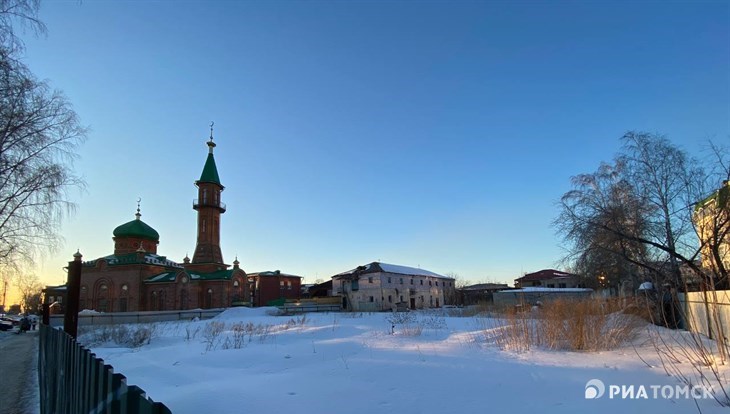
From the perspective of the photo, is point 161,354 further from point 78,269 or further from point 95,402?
point 95,402

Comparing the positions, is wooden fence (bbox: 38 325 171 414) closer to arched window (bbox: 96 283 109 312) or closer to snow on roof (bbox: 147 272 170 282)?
snow on roof (bbox: 147 272 170 282)

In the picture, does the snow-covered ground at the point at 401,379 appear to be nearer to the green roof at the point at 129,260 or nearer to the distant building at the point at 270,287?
the green roof at the point at 129,260

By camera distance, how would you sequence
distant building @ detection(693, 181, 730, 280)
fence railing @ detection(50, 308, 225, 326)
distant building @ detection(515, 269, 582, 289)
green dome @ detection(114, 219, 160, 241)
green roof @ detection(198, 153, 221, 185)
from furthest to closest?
distant building @ detection(515, 269, 582, 289) < green roof @ detection(198, 153, 221, 185) < green dome @ detection(114, 219, 160, 241) < fence railing @ detection(50, 308, 225, 326) < distant building @ detection(693, 181, 730, 280)

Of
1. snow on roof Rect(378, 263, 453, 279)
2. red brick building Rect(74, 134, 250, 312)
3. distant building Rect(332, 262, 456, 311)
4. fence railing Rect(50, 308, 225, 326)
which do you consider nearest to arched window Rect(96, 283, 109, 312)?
red brick building Rect(74, 134, 250, 312)

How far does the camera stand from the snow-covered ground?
592 cm

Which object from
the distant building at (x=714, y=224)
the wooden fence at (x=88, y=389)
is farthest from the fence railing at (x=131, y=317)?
the distant building at (x=714, y=224)

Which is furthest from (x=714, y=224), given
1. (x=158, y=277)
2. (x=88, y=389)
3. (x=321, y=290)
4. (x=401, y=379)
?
(x=321, y=290)

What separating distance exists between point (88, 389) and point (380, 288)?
53.9 metres

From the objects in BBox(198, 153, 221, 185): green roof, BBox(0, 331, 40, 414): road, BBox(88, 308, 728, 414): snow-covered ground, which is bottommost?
BBox(0, 331, 40, 414): road

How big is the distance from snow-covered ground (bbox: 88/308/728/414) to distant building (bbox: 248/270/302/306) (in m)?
52.7

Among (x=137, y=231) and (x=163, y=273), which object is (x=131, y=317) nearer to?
(x=163, y=273)

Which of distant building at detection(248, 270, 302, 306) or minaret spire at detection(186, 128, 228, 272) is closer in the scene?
minaret spire at detection(186, 128, 228, 272)

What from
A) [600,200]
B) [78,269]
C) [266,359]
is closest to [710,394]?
[266,359]

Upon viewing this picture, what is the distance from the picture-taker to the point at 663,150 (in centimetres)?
2034
